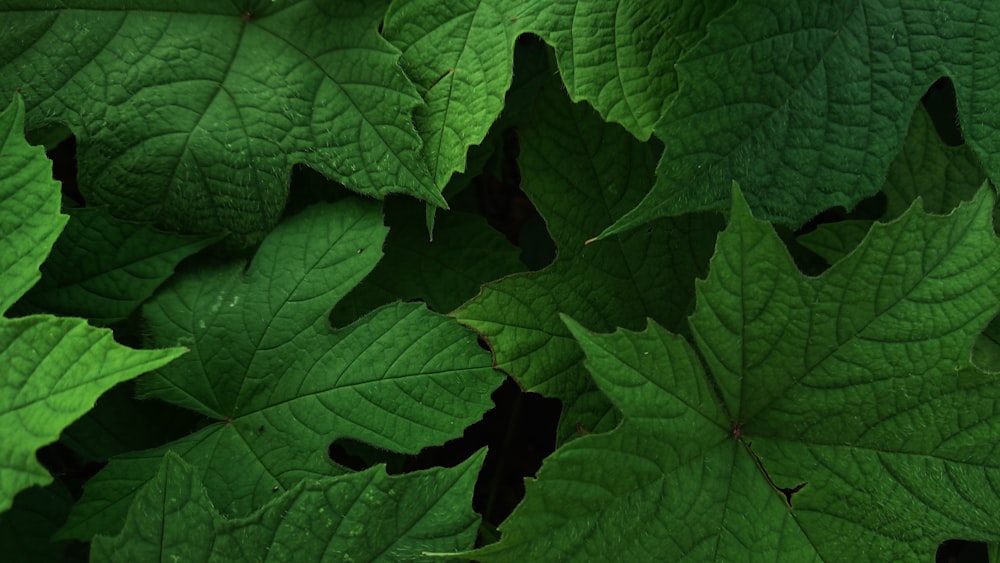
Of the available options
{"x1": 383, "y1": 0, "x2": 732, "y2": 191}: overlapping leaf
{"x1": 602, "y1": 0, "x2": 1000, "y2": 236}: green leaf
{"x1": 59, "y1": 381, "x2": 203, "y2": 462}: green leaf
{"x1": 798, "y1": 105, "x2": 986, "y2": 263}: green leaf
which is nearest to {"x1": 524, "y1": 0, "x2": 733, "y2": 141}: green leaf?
{"x1": 383, "y1": 0, "x2": 732, "y2": 191}: overlapping leaf

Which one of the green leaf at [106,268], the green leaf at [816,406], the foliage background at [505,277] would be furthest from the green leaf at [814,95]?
the green leaf at [106,268]

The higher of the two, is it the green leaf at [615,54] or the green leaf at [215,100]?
the green leaf at [215,100]

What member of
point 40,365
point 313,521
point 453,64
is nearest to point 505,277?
point 453,64

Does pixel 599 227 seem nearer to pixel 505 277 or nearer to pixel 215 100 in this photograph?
pixel 505 277

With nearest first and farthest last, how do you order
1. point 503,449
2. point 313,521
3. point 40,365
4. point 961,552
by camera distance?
1. point 40,365
2. point 313,521
3. point 961,552
4. point 503,449

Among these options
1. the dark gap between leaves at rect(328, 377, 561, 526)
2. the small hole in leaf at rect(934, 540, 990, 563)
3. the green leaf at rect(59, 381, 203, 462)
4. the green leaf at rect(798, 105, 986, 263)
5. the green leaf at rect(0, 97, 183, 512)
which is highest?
the green leaf at rect(0, 97, 183, 512)

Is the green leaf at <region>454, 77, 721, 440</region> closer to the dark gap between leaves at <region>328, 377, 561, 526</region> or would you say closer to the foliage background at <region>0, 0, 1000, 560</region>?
the foliage background at <region>0, 0, 1000, 560</region>

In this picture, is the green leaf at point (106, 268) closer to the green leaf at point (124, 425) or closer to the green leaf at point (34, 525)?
the green leaf at point (124, 425)
